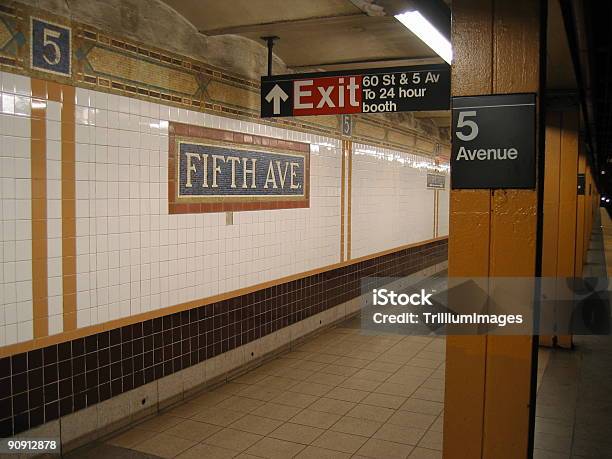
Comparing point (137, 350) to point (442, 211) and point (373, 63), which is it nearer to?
point (373, 63)

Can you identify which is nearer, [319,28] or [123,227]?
[123,227]

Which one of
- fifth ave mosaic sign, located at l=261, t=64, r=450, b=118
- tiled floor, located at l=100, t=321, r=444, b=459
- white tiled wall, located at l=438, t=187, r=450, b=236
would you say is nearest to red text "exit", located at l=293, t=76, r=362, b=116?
fifth ave mosaic sign, located at l=261, t=64, r=450, b=118

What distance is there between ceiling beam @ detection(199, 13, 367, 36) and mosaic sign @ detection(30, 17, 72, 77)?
1516mm

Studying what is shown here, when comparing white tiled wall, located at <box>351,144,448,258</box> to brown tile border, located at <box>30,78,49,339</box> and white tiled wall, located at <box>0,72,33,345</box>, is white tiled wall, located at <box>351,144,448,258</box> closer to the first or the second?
brown tile border, located at <box>30,78,49,339</box>

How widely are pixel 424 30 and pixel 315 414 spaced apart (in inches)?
131

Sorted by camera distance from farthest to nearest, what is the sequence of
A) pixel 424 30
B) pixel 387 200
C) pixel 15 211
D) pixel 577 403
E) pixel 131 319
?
pixel 387 200, pixel 577 403, pixel 131 319, pixel 424 30, pixel 15 211

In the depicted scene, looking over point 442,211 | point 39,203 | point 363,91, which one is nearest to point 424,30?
point 363,91

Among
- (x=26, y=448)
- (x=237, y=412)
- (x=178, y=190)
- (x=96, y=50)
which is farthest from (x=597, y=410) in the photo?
(x=96, y=50)

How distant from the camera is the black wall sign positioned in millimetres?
2766

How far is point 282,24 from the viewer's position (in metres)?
4.93

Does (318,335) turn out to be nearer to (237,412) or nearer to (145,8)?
(237,412)

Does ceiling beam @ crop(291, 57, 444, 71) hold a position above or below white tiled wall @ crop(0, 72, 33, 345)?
above

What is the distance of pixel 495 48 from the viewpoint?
114 inches

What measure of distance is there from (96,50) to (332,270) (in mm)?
4543
